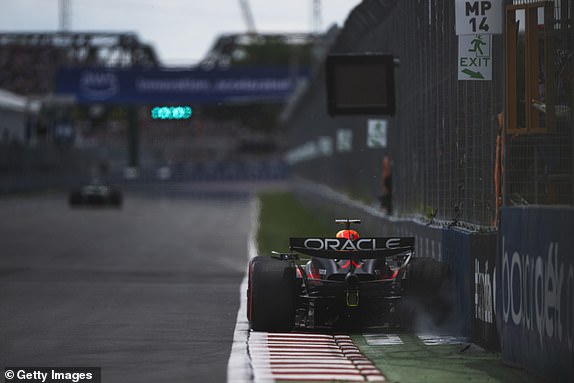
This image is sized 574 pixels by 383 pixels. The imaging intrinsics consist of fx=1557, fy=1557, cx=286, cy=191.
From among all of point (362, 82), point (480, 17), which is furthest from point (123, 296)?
point (480, 17)

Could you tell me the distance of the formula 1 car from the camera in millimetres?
14250

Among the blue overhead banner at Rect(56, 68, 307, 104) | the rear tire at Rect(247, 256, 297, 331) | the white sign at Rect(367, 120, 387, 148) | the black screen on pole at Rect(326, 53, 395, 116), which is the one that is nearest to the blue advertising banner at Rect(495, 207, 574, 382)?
the rear tire at Rect(247, 256, 297, 331)

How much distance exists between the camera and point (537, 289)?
35.0 ft

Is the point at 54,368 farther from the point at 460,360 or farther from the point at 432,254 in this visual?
the point at 432,254

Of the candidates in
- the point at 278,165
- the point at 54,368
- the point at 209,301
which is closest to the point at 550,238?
the point at 54,368

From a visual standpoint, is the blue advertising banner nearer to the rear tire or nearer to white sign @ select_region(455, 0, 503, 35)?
white sign @ select_region(455, 0, 503, 35)

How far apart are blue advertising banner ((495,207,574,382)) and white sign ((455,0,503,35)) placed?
2248mm

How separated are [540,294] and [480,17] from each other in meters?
3.83

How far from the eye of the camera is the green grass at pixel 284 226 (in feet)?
108

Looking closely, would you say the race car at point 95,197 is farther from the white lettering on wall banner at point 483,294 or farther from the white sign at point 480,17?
the white lettering on wall banner at point 483,294

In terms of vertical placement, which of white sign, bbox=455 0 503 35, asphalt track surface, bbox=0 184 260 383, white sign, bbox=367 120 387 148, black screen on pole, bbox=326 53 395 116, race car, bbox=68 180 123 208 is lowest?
race car, bbox=68 180 123 208

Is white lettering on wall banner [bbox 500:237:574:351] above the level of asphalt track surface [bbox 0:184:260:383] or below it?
above

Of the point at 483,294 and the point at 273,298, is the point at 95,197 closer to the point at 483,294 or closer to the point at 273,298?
the point at 273,298

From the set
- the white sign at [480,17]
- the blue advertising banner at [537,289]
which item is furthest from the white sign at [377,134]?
the blue advertising banner at [537,289]
